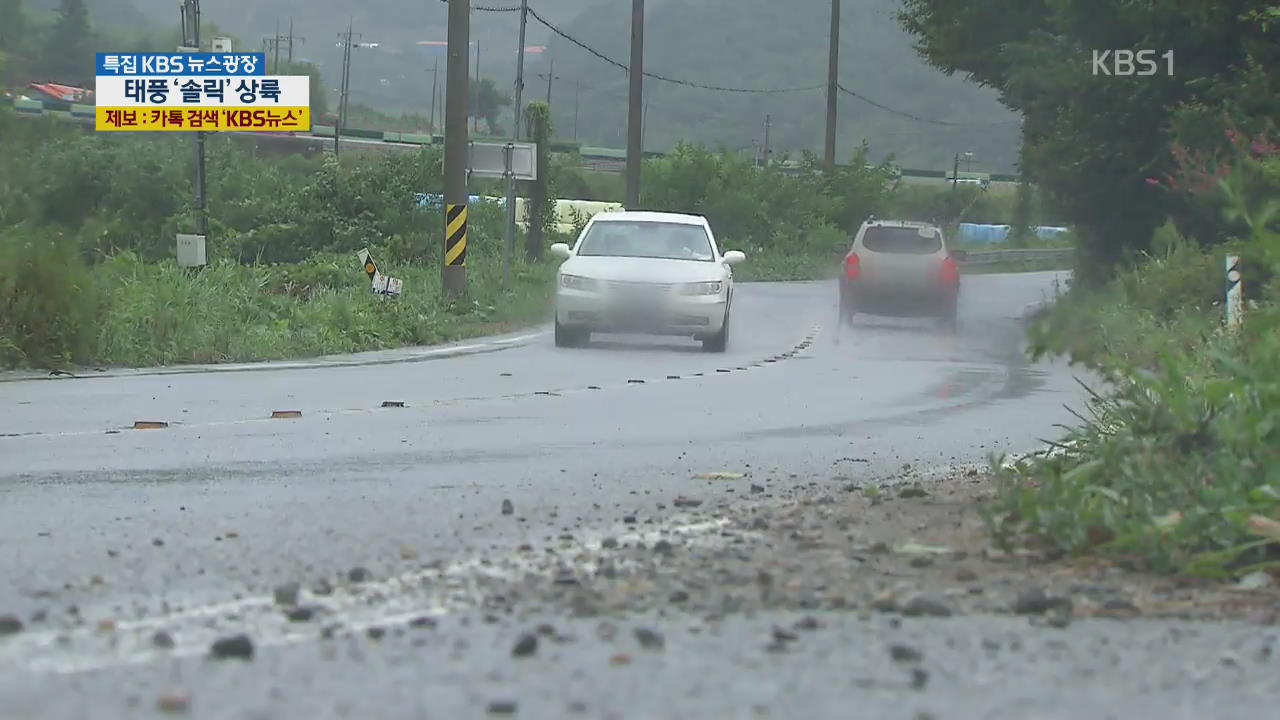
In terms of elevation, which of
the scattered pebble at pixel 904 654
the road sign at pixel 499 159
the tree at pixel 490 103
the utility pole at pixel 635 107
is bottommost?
the scattered pebble at pixel 904 654

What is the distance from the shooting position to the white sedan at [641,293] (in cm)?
2277

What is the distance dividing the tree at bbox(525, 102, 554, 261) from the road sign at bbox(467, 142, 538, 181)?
1472 cm

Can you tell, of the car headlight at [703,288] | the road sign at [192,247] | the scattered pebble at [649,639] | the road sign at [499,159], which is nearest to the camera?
the scattered pebble at [649,639]

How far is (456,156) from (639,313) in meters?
6.68

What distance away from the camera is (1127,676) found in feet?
15.7

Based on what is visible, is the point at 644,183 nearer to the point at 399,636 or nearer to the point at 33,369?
the point at 33,369

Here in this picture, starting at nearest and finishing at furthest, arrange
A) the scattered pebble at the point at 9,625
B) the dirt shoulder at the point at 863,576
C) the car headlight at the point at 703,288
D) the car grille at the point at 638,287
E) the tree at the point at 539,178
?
the scattered pebble at the point at 9,625 → the dirt shoulder at the point at 863,576 → the car grille at the point at 638,287 → the car headlight at the point at 703,288 → the tree at the point at 539,178

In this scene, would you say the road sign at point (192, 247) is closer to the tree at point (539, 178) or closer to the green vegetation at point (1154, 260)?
the tree at point (539, 178)

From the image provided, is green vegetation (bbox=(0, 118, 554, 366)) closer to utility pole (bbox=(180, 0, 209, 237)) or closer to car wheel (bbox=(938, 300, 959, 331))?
utility pole (bbox=(180, 0, 209, 237))

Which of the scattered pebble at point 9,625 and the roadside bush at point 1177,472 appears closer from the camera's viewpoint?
the scattered pebble at point 9,625

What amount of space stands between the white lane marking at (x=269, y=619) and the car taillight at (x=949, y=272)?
2345 cm

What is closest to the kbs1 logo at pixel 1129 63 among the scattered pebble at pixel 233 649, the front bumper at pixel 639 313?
the front bumper at pixel 639 313

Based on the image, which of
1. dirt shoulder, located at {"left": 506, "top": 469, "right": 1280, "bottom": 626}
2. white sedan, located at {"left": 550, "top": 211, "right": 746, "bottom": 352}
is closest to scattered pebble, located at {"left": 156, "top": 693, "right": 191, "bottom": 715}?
dirt shoulder, located at {"left": 506, "top": 469, "right": 1280, "bottom": 626}

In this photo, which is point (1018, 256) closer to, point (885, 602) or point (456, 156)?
point (456, 156)
